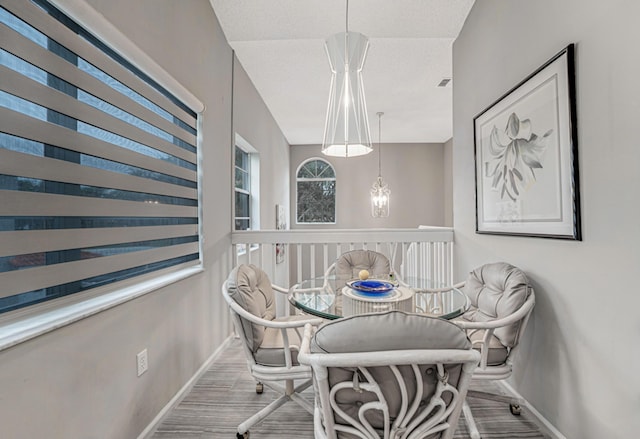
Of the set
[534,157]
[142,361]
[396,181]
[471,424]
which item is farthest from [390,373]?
[396,181]

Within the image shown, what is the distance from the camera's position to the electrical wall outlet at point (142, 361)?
1586mm

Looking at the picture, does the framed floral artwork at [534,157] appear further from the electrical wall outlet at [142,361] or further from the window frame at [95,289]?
the electrical wall outlet at [142,361]

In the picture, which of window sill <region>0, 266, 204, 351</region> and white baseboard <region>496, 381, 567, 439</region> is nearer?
window sill <region>0, 266, 204, 351</region>

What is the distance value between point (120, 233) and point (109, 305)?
0.34 m

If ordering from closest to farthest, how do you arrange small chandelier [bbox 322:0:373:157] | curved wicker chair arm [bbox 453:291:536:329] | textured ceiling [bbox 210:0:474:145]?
curved wicker chair arm [bbox 453:291:536:329] < small chandelier [bbox 322:0:373:157] < textured ceiling [bbox 210:0:474:145]

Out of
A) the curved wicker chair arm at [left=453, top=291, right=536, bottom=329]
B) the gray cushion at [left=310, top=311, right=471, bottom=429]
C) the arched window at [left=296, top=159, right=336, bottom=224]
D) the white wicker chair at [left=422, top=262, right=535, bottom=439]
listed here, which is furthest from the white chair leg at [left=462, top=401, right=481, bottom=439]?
Answer: the arched window at [left=296, top=159, right=336, bottom=224]

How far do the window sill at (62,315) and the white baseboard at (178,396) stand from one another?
2.42 ft

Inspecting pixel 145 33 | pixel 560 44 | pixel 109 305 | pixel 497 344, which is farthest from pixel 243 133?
pixel 497 344

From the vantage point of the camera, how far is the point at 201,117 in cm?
237

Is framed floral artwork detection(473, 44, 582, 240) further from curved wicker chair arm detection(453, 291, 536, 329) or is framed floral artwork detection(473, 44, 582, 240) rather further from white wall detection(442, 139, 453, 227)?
white wall detection(442, 139, 453, 227)

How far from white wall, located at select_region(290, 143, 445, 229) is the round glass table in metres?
4.69

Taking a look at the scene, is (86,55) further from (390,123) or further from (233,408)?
(390,123)

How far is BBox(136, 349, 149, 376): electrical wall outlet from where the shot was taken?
1586mm

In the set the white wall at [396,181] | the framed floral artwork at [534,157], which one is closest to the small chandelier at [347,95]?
the framed floral artwork at [534,157]
